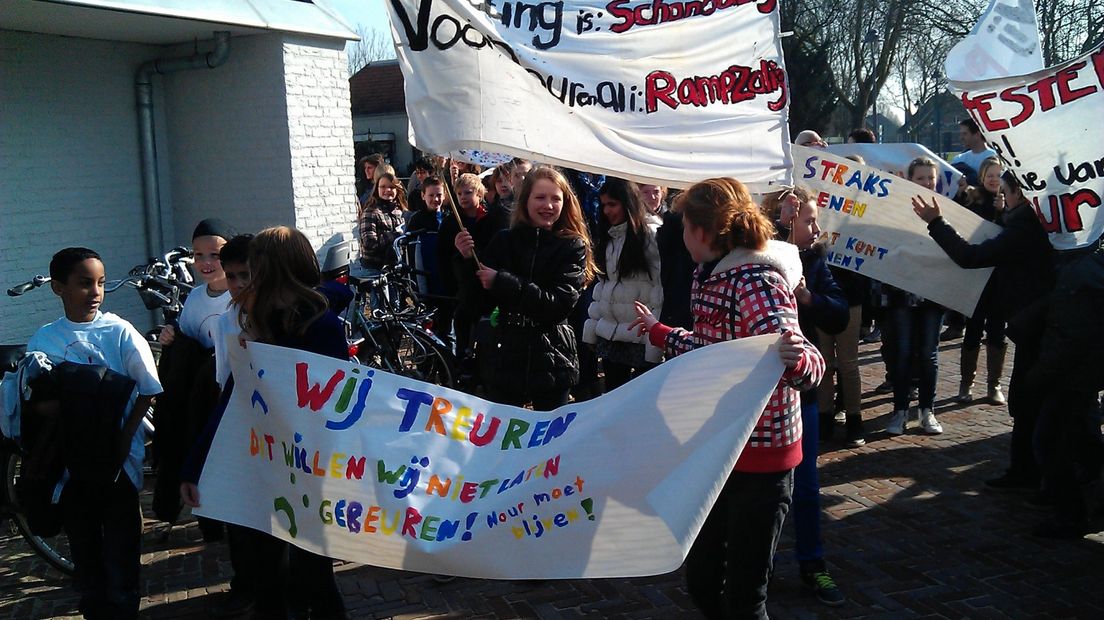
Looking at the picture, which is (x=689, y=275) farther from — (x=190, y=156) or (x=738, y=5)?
(x=190, y=156)

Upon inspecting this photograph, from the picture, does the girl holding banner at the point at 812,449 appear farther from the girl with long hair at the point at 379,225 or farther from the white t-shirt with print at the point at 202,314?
the girl with long hair at the point at 379,225

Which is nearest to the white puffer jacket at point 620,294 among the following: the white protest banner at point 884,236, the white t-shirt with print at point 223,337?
the white protest banner at point 884,236

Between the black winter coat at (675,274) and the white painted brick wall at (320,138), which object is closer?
the black winter coat at (675,274)

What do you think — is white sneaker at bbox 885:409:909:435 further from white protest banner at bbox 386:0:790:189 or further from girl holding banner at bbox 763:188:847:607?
white protest banner at bbox 386:0:790:189

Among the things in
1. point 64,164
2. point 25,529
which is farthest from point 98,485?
point 64,164

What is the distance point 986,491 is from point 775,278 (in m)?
3.53

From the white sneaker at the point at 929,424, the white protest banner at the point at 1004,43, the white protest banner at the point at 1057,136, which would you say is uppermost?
the white protest banner at the point at 1004,43

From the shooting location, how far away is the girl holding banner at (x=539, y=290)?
16.0ft

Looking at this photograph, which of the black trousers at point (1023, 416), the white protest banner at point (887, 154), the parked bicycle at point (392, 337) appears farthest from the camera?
the white protest banner at point (887, 154)

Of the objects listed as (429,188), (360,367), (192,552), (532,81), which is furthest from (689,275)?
(429,188)

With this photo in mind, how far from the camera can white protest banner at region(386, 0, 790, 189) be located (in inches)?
176

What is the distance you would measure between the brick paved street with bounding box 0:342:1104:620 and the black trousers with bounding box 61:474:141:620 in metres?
0.70

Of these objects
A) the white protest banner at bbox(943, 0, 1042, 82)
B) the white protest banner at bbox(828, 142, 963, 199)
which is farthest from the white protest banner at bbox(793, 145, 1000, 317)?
the white protest banner at bbox(828, 142, 963, 199)

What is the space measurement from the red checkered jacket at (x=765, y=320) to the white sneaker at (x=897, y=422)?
168 inches
